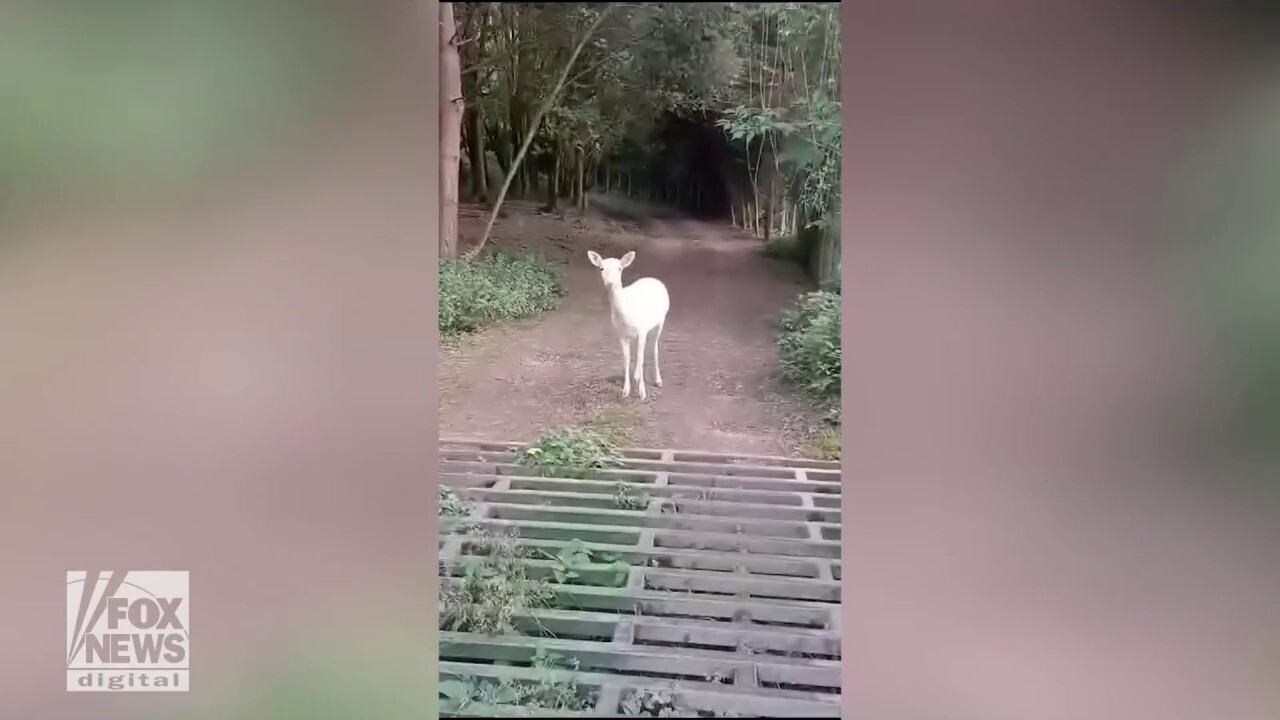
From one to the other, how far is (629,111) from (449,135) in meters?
0.38

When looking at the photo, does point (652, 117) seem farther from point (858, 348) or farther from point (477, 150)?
point (858, 348)

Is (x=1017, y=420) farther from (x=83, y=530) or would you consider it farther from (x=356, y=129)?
(x=83, y=530)

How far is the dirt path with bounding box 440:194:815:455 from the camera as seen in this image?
1.77m

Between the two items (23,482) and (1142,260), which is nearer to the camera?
(1142,260)

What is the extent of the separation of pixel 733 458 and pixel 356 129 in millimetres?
1036

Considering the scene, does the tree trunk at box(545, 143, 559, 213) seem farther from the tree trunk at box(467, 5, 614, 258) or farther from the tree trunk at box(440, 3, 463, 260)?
the tree trunk at box(440, 3, 463, 260)

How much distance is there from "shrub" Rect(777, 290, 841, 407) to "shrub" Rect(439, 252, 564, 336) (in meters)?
0.49

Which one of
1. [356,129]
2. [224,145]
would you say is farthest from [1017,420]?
[224,145]

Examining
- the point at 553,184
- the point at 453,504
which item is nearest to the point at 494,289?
the point at 553,184

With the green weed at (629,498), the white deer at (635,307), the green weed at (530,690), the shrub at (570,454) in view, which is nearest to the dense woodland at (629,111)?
the white deer at (635,307)

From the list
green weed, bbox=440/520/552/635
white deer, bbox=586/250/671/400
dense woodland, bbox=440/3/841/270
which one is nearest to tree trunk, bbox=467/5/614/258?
dense woodland, bbox=440/3/841/270

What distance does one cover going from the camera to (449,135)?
5.81 feet

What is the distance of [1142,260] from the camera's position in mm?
1658

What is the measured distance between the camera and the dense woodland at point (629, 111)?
5.74 feet
